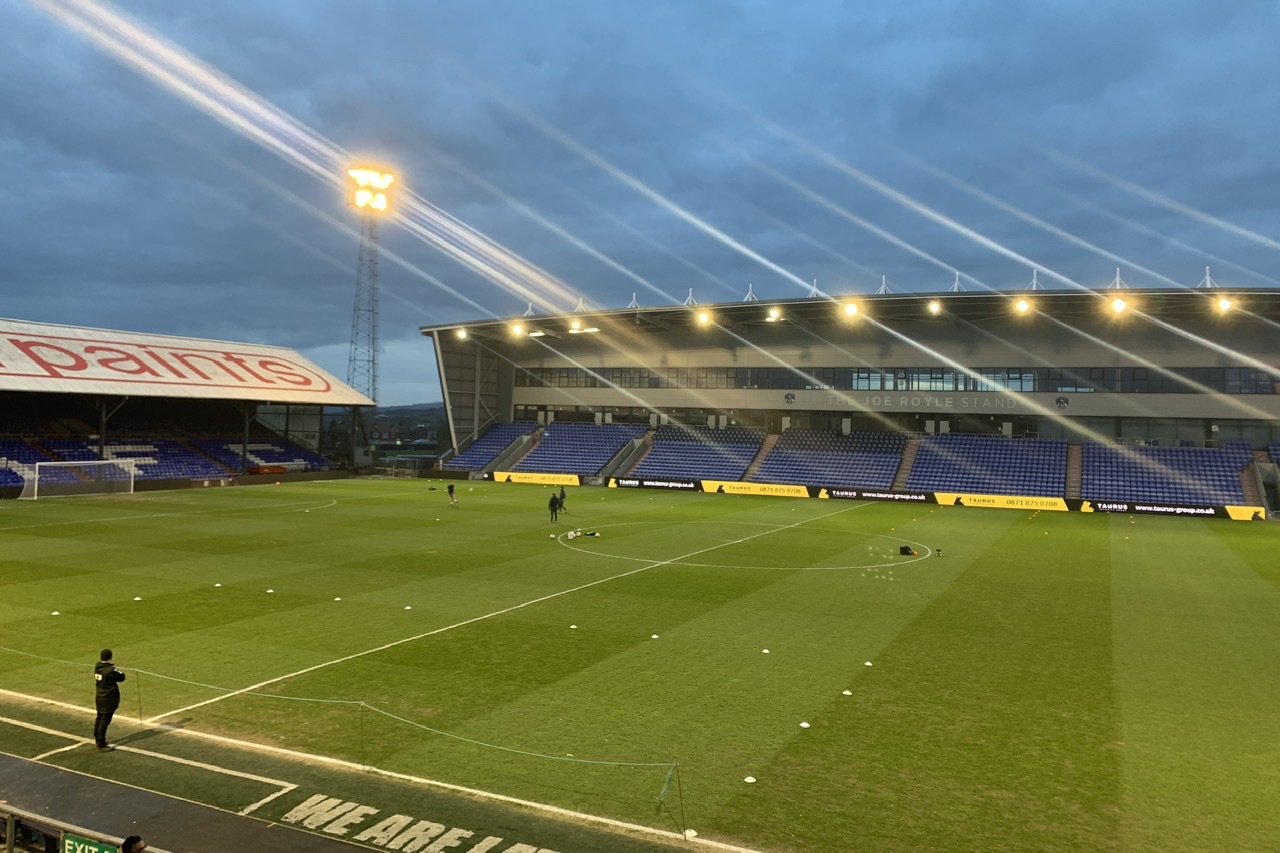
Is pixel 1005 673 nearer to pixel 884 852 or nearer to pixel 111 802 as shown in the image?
pixel 884 852

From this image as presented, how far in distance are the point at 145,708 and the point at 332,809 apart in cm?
528

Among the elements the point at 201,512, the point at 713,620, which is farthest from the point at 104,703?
the point at 201,512

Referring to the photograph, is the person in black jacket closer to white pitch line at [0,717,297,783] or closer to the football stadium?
white pitch line at [0,717,297,783]

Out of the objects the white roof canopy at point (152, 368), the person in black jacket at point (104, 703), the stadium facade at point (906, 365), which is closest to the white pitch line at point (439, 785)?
the person in black jacket at point (104, 703)

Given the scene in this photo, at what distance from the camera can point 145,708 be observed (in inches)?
486

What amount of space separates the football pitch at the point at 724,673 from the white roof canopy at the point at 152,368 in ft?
73.3

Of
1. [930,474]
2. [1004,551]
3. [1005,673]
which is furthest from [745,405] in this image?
[1005,673]

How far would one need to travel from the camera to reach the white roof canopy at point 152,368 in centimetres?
4734

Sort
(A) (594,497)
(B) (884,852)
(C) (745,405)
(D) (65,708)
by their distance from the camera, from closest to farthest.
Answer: (B) (884,852) < (D) (65,708) < (A) (594,497) < (C) (745,405)

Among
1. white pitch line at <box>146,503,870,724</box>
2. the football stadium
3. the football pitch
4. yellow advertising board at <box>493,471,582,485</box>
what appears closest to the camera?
the football stadium

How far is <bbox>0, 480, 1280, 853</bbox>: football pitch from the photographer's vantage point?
31.1ft

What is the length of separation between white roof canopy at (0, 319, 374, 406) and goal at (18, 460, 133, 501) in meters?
4.70

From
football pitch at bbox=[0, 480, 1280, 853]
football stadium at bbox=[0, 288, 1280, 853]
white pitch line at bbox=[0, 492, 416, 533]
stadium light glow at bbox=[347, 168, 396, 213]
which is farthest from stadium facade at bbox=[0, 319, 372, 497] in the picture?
football pitch at bbox=[0, 480, 1280, 853]

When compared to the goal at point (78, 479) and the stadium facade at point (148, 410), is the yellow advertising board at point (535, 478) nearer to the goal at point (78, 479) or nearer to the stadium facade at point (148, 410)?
the stadium facade at point (148, 410)
